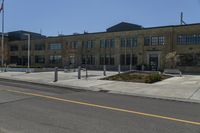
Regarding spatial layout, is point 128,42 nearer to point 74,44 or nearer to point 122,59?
point 122,59

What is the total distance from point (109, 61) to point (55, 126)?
40.5 m

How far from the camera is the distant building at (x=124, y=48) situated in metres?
37.4

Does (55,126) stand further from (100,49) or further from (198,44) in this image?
(100,49)

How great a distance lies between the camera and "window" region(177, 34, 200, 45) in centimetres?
3647

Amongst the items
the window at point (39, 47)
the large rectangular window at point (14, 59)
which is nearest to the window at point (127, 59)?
the window at point (39, 47)

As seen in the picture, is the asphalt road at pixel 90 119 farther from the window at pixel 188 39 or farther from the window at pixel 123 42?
the window at pixel 123 42

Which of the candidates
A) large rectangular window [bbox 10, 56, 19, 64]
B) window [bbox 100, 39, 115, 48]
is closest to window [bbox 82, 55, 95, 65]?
window [bbox 100, 39, 115, 48]

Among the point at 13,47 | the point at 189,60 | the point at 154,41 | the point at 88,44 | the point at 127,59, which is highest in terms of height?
the point at 13,47

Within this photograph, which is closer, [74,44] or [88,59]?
[88,59]

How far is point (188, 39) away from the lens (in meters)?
37.2

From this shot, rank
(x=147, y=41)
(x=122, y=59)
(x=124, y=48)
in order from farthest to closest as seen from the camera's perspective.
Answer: (x=122, y=59) < (x=124, y=48) < (x=147, y=41)

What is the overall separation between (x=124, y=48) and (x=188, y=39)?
11.4 metres

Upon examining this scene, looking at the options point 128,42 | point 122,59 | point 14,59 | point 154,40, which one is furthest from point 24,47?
point 154,40


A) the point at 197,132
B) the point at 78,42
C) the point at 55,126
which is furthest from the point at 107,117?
the point at 78,42
